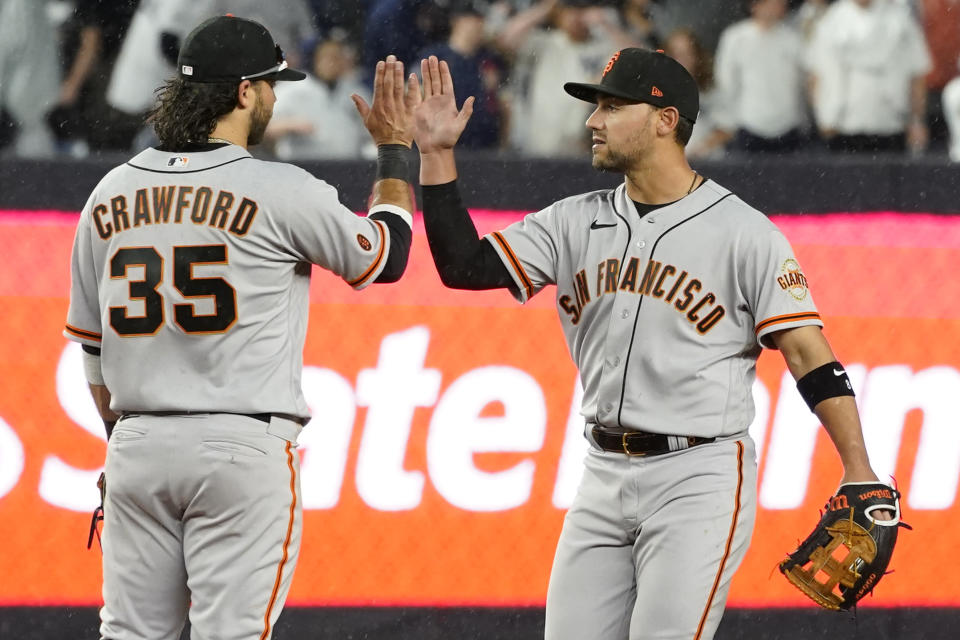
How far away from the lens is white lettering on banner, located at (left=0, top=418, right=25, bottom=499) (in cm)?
531

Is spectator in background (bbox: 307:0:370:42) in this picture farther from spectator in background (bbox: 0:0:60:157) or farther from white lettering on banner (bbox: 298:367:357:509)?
white lettering on banner (bbox: 298:367:357:509)

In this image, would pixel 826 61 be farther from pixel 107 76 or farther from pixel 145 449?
pixel 145 449

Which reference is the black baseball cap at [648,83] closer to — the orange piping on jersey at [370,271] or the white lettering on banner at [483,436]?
the orange piping on jersey at [370,271]

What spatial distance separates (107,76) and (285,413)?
3644mm

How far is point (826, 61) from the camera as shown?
7035mm

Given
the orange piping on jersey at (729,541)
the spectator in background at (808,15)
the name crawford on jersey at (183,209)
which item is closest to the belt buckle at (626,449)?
the orange piping on jersey at (729,541)

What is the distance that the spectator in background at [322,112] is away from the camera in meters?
6.42

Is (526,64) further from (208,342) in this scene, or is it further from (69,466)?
(208,342)

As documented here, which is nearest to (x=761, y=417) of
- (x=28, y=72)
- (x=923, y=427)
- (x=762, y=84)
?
(x=923, y=427)

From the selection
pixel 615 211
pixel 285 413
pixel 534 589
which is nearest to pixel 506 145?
pixel 534 589

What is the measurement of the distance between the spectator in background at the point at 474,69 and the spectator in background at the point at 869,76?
5.50 feet

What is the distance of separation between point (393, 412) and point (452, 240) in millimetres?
1764

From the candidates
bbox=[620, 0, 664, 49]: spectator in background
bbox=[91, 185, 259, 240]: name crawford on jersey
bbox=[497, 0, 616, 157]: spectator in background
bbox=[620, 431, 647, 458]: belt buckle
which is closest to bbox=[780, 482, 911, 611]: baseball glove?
bbox=[620, 431, 647, 458]: belt buckle

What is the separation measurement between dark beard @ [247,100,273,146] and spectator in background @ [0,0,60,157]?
3172 millimetres
